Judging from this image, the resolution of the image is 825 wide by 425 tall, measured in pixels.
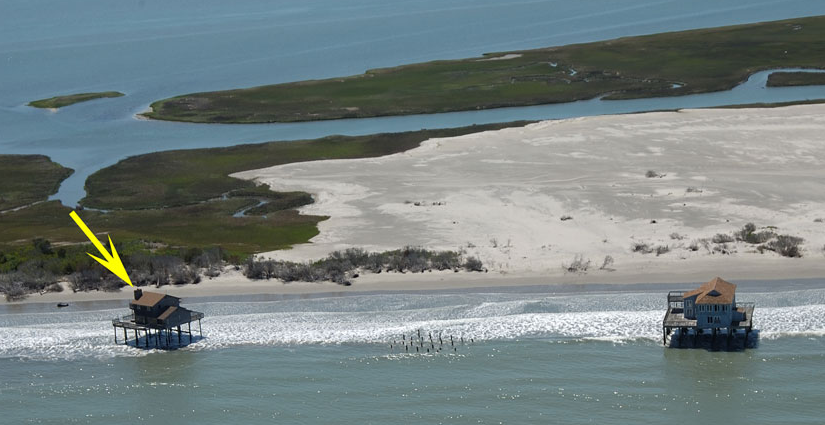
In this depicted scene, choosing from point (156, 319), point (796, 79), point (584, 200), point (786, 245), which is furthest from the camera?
point (796, 79)

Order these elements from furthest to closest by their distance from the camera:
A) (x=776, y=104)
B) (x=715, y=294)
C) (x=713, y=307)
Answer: (x=776, y=104), (x=715, y=294), (x=713, y=307)

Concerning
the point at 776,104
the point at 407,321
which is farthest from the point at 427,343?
the point at 776,104

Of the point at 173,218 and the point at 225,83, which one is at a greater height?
the point at 225,83

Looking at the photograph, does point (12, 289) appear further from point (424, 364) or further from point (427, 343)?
point (424, 364)

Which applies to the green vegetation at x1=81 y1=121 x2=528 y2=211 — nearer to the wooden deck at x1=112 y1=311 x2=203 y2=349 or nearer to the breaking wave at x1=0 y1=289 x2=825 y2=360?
the breaking wave at x1=0 y1=289 x2=825 y2=360

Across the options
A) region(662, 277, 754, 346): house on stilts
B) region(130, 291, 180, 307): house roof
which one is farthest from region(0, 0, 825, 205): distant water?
region(662, 277, 754, 346): house on stilts
